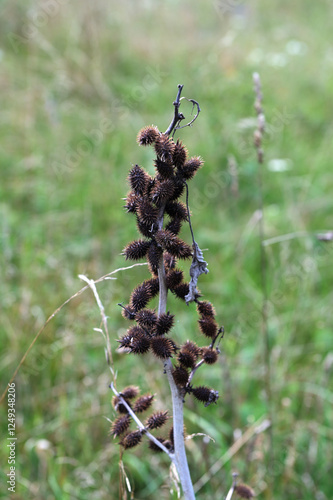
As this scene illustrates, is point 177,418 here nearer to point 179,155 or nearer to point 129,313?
point 129,313

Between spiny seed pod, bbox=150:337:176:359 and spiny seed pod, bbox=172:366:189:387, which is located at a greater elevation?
spiny seed pod, bbox=150:337:176:359

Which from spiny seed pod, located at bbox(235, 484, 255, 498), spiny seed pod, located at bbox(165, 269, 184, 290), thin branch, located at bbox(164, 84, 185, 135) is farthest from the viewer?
spiny seed pod, located at bbox(235, 484, 255, 498)

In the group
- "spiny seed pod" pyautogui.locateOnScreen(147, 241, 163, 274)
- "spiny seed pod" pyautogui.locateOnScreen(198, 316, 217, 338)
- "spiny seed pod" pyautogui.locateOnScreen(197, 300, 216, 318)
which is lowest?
"spiny seed pod" pyautogui.locateOnScreen(198, 316, 217, 338)

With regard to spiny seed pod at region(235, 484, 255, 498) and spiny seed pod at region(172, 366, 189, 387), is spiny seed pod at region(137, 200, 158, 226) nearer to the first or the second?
spiny seed pod at region(172, 366, 189, 387)

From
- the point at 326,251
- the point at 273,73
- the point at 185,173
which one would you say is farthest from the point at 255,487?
the point at 273,73

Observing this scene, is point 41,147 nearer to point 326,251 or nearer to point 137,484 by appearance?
point 326,251

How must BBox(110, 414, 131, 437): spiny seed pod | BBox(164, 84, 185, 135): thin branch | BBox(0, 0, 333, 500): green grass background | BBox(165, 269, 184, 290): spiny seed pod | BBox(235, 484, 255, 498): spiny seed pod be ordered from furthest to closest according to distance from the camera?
BBox(0, 0, 333, 500): green grass background → BBox(235, 484, 255, 498): spiny seed pod → BBox(110, 414, 131, 437): spiny seed pod → BBox(165, 269, 184, 290): spiny seed pod → BBox(164, 84, 185, 135): thin branch

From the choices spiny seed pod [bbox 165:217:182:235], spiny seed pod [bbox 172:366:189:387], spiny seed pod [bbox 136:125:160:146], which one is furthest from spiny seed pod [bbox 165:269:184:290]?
spiny seed pod [bbox 136:125:160:146]
